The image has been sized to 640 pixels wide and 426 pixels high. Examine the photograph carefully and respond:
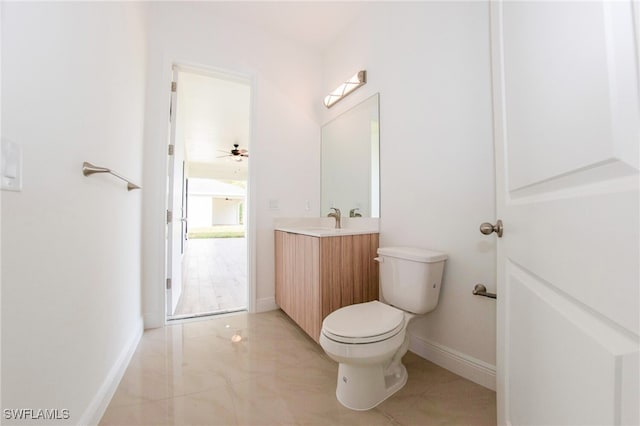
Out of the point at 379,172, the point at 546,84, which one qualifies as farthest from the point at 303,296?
the point at 546,84

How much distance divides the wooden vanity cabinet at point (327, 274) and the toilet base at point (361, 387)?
0.43 meters

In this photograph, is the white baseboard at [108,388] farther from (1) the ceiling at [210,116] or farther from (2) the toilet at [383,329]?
(1) the ceiling at [210,116]

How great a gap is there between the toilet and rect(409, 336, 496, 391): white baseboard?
0.97 feet

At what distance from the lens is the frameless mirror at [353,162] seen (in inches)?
81.7

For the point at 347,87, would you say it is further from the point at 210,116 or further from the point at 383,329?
the point at 210,116

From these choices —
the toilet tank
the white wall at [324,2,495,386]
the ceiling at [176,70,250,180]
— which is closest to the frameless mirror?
the white wall at [324,2,495,386]

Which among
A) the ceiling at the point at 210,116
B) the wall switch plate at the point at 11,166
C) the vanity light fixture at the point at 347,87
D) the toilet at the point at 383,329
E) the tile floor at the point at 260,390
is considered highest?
the ceiling at the point at 210,116

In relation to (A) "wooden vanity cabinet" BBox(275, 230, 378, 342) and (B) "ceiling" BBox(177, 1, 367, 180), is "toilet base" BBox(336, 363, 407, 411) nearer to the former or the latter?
(A) "wooden vanity cabinet" BBox(275, 230, 378, 342)

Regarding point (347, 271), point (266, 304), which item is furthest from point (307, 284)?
point (266, 304)

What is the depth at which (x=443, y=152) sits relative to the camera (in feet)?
5.10

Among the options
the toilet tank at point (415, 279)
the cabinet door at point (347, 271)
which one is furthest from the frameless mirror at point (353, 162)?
the toilet tank at point (415, 279)

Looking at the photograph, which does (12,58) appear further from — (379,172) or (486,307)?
(486,307)

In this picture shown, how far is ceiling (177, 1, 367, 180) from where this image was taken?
2.24 metres

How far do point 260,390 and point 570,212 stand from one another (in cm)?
148
